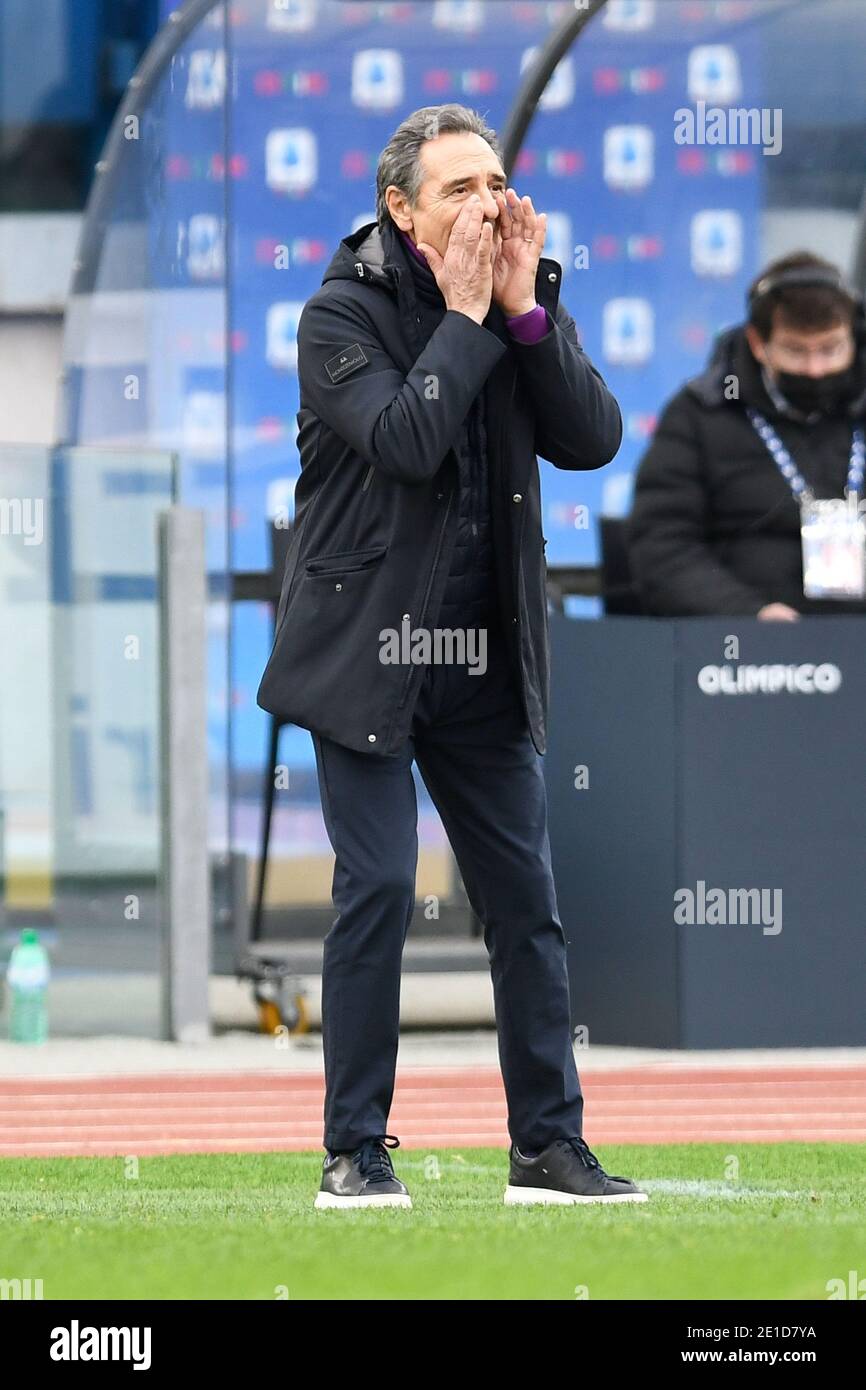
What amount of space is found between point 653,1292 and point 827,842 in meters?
4.67

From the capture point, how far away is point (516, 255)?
14.7ft

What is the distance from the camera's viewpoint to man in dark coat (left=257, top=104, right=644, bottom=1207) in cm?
444

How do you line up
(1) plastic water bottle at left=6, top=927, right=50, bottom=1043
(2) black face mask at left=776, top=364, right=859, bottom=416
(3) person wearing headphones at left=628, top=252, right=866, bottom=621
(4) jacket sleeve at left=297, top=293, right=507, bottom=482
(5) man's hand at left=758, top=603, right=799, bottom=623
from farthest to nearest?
1. (1) plastic water bottle at left=6, top=927, right=50, bottom=1043
2. (2) black face mask at left=776, top=364, right=859, bottom=416
3. (3) person wearing headphones at left=628, top=252, right=866, bottom=621
4. (5) man's hand at left=758, top=603, right=799, bottom=623
5. (4) jacket sleeve at left=297, top=293, right=507, bottom=482

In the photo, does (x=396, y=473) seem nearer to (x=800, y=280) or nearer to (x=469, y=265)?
(x=469, y=265)

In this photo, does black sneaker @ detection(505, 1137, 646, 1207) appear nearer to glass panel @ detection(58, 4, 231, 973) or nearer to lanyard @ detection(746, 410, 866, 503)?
lanyard @ detection(746, 410, 866, 503)

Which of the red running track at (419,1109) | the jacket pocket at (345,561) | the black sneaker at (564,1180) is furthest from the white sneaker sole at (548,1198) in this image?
the red running track at (419,1109)

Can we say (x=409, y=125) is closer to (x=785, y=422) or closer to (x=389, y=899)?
(x=389, y=899)

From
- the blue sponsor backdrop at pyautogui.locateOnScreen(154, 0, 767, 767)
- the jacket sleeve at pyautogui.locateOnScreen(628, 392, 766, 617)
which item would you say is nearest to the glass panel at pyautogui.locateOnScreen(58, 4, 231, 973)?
the blue sponsor backdrop at pyautogui.locateOnScreen(154, 0, 767, 767)

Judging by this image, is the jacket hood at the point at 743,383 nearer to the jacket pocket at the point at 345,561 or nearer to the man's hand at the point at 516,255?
the man's hand at the point at 516,255

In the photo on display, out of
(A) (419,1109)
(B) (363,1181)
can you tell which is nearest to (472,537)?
(B) (363,1181)

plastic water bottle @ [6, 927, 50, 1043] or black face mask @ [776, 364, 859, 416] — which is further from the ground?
black face mask @ [776, 364, 859, 416]

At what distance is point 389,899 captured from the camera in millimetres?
4473

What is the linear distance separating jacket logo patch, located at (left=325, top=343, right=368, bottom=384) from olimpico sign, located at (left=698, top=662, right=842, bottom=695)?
3.64m
